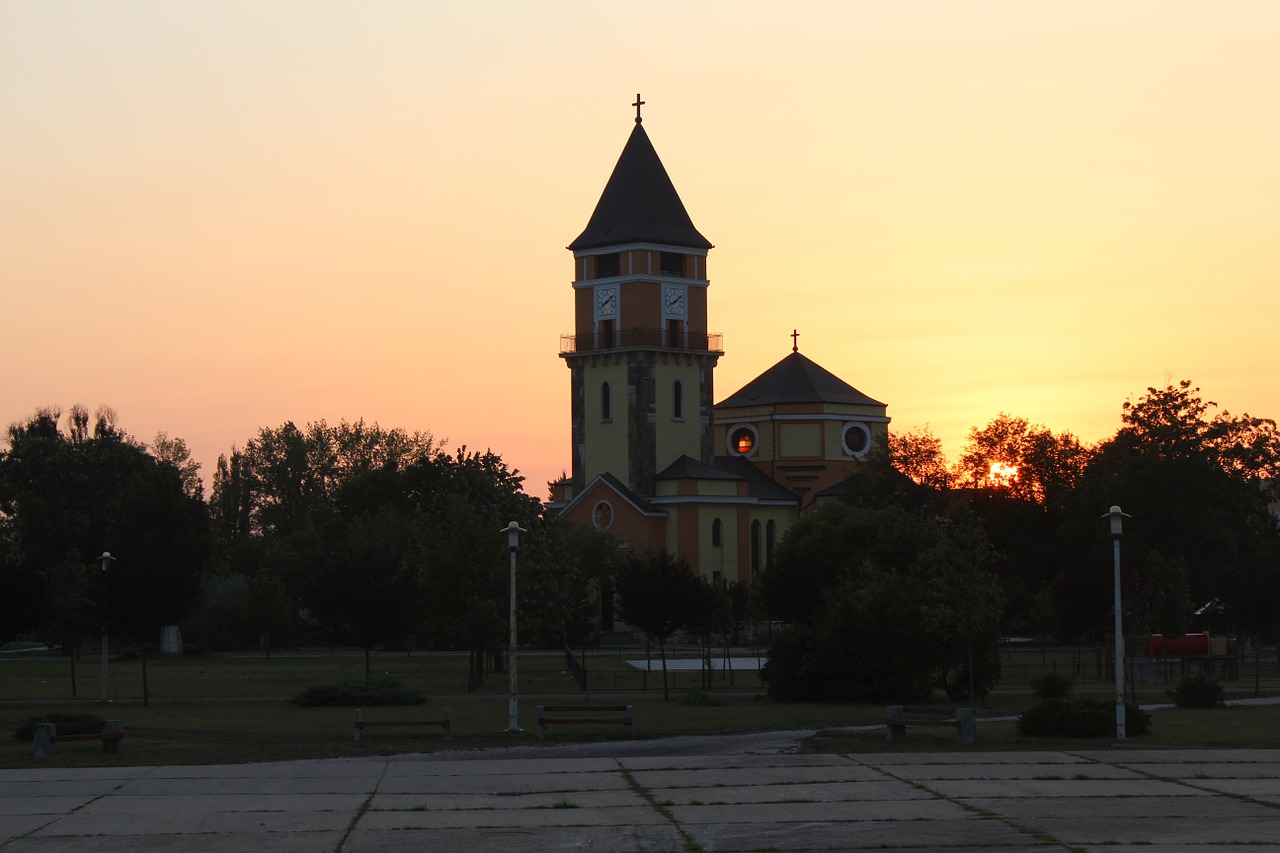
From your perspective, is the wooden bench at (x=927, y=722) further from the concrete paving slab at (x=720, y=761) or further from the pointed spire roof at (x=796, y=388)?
the pointed spire roof at (x=796, y=388)

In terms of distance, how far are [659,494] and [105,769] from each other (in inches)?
2700

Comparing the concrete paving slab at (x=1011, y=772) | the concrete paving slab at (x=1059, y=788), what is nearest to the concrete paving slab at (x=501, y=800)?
the concrete paving slab at (x=1059, y=788)

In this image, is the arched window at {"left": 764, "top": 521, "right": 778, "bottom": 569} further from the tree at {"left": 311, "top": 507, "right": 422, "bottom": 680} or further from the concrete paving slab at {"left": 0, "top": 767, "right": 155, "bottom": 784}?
the concrete paving slab at {"left": 0, "top": 767, "right": 155, "bottom": 784}

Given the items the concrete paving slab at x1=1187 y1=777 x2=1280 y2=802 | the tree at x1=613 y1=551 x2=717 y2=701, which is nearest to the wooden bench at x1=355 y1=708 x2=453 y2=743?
the concrete paving slab at x1=1187 y1=777 x2=1280 y2=802

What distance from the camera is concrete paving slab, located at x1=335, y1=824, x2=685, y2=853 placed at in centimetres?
1936

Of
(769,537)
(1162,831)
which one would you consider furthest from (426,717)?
(769,537)

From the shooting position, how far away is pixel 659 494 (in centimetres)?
9562

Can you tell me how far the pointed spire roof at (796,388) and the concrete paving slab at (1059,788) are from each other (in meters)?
Answer: 84.0

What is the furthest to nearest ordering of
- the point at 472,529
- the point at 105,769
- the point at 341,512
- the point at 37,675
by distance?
the point at 341,512 → the point at 37,675 → the point at 472,529 → the point at 105,769

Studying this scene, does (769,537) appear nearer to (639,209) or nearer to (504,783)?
(639,209)

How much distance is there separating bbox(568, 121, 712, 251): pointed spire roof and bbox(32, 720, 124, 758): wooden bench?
6604cm

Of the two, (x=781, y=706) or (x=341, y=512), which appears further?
(x=341, y=512)

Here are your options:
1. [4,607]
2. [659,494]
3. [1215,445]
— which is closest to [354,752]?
[4,607]

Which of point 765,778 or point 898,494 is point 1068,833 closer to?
point 765,778
